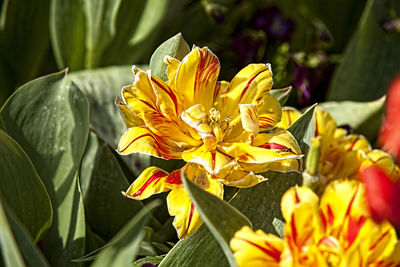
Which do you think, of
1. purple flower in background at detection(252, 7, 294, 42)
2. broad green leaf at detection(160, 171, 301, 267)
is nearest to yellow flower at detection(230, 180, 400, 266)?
broad green leaf at detection(160, 171, 301, 267)

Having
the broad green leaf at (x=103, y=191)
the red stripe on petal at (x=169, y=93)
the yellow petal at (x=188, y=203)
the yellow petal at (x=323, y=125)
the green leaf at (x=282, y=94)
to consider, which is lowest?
the broad green leaf at (x=103, y=191)

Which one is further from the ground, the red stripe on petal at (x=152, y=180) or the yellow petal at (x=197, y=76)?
the yellow petal at (x=197, y=76)

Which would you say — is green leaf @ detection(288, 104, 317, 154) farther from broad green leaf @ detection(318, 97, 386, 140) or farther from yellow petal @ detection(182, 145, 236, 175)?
broad green leaf @ detection(318, 97, 386, 140)

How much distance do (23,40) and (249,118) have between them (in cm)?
71

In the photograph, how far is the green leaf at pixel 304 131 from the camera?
714 mm

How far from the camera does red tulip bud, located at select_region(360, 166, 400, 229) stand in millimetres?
397

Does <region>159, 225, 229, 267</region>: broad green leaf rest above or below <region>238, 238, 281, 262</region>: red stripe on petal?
below

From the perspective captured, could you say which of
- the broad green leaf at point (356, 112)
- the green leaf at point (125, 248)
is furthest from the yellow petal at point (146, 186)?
the broad green leaf at point (356, 112)

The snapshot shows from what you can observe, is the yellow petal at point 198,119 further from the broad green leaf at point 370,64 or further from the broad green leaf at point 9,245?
the broad green leaf at point 370,64

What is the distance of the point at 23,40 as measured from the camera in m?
1.20

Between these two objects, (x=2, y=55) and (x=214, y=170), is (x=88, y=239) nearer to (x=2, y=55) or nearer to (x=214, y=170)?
(x=214, y=170)

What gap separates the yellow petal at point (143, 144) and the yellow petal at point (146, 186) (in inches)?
0.9

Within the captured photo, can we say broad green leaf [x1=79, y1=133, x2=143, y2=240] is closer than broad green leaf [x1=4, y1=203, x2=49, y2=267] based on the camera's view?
No

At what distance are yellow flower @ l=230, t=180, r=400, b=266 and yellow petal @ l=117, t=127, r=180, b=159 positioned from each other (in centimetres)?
15
